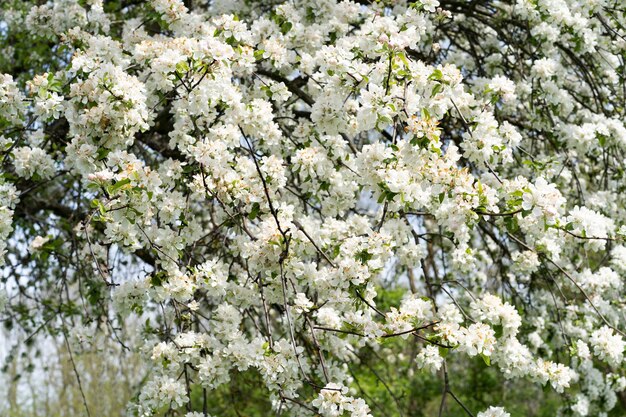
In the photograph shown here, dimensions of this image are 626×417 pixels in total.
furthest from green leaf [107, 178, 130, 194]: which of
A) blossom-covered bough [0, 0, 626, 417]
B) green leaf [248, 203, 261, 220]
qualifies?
green leaf [248, 203, 261, 220]

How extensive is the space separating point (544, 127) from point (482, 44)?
779 millimetres

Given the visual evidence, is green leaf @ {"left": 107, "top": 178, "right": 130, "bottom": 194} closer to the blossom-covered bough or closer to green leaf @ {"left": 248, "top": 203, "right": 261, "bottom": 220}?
the blossom-covered bough

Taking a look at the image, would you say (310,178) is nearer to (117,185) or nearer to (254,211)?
(254,211)

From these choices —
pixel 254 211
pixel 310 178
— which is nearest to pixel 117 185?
pixel 254 211

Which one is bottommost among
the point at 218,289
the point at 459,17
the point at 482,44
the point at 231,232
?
the point at 218,289

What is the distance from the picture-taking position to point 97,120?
2.47 metres

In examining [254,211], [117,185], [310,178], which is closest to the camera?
[117,185]

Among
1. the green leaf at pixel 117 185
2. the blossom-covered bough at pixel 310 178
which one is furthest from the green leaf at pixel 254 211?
the green leaf at pixel 117 185

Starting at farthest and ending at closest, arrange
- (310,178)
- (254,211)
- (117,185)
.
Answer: (310,178)
(254,211)
(117,185)

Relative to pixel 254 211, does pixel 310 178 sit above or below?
above

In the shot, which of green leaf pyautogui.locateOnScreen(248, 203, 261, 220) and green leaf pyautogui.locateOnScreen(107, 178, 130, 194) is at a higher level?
green leaf pyautogui.locateOnScreen(248, 203, 261, 220)

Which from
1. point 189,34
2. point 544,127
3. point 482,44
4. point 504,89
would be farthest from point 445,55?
point 189,34

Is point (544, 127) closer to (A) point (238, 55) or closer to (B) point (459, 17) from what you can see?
(B) point (459, 17)

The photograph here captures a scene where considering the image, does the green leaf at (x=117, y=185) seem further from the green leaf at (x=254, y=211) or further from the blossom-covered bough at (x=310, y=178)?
the green leaf at (x=254, y=211)
